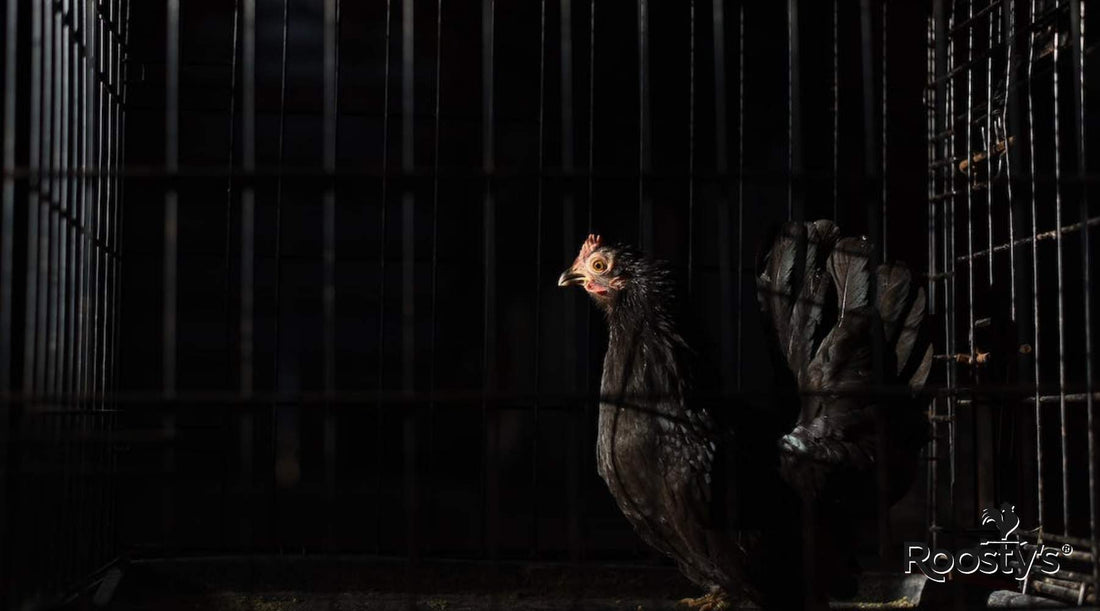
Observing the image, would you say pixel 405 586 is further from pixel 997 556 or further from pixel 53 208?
pixel 997 556

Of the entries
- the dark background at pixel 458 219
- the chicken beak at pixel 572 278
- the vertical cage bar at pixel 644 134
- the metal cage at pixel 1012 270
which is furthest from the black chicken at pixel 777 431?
the dark background at pixel 458 219

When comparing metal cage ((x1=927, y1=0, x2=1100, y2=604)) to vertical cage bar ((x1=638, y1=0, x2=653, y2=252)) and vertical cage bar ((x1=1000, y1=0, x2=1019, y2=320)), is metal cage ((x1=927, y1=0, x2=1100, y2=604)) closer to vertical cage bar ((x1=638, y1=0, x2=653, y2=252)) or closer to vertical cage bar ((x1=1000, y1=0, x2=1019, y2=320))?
vertical cage bar ((x1=1000, y1=0, x2=1019, y2=320))

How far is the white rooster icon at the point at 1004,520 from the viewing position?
3.37 metres

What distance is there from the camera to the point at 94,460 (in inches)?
122

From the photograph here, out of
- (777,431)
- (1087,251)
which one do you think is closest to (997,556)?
(777,431)

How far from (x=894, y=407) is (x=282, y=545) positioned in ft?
7.20

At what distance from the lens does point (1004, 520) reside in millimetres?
3400

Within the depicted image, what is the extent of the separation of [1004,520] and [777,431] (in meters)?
0.87

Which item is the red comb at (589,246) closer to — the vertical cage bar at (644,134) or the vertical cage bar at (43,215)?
the vertical cage bar at (644,134)

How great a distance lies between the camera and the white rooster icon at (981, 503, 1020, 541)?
3.37 m

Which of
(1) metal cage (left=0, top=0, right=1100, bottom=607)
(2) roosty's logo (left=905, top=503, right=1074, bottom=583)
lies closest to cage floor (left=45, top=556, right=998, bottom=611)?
(2) roosty's logo (left=905, top=503, right=1074, bottom=583)

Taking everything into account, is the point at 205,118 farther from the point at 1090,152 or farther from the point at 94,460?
the point at 1090,152

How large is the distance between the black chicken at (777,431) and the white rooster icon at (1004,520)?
0.53 meters

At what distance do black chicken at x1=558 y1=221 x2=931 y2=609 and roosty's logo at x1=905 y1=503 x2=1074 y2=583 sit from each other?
0.44 metres
